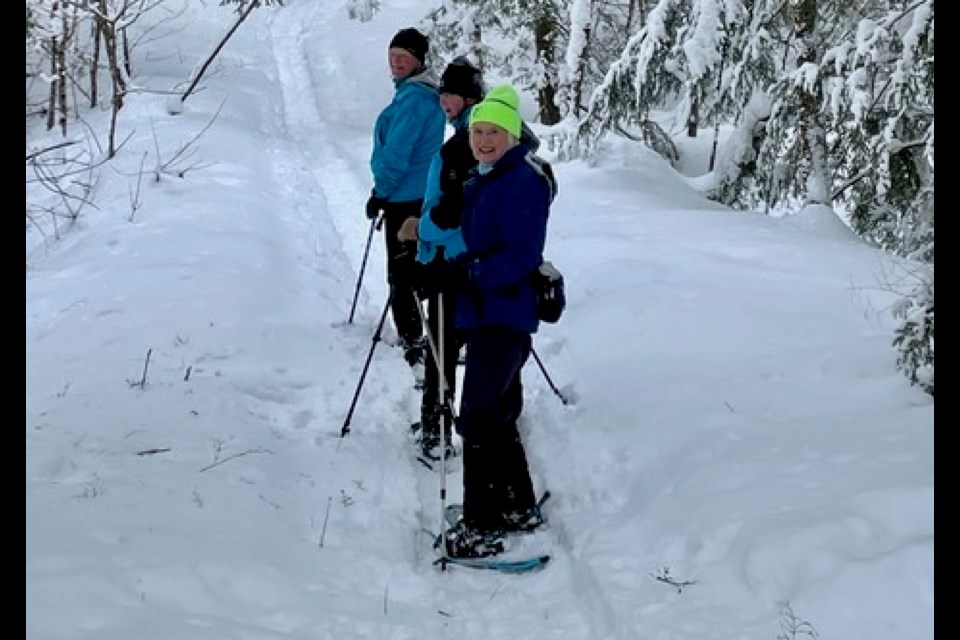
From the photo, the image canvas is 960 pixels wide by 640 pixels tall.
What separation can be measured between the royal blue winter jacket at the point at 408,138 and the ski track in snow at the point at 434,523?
1678mm

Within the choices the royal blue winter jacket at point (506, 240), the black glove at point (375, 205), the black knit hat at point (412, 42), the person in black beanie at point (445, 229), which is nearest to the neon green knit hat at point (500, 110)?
the royal blue winter jacket at point (506, 240)

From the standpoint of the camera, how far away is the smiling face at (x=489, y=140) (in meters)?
4.82

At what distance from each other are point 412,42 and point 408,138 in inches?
28.3

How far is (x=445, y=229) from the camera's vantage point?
5418 mm

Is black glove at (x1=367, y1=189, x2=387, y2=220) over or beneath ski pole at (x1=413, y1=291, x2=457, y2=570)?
over

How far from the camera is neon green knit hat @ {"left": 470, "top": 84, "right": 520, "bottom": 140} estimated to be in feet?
15.7

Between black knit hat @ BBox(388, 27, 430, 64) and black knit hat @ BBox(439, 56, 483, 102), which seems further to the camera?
black knit hat @ BBox(388, 27, 430, 64)

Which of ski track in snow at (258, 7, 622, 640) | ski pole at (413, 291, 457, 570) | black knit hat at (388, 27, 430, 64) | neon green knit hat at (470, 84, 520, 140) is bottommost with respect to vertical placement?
ski track in snow at (258, 7, 622, 640)

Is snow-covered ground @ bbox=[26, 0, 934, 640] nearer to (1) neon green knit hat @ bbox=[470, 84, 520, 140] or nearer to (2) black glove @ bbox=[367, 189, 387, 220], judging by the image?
(2) black glove @ bbox=[367, 189, 387, 220]

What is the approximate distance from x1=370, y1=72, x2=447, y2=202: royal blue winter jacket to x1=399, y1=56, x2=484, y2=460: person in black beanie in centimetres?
101

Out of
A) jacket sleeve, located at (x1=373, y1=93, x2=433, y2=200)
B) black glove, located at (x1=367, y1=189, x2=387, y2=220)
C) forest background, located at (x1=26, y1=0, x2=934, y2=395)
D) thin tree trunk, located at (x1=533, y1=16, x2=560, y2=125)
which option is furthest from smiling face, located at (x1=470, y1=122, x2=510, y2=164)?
thin tree trunk, located at (x1=533, y1=16, x2=560, y2=125)

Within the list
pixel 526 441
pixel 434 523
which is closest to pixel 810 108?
pixel 526 441

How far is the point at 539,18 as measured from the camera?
17.6 metres

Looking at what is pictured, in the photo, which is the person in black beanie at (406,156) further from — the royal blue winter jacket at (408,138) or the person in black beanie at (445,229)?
the person in black beanie at (445,229)
